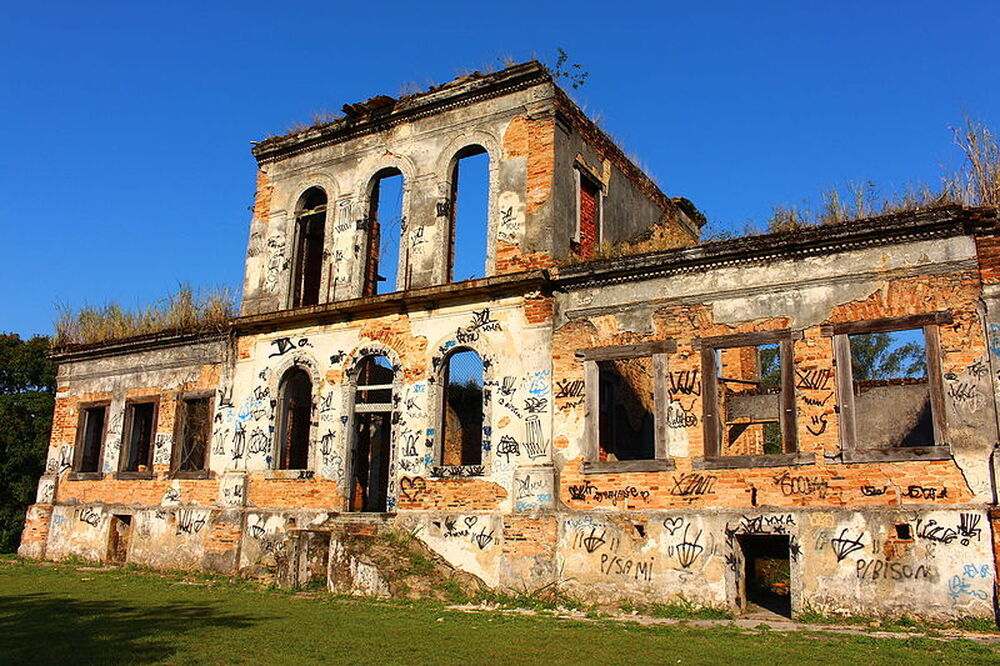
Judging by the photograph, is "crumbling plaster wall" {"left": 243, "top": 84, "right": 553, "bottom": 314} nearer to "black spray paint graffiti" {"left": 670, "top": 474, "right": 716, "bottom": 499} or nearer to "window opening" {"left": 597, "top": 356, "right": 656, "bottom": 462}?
"window opening" {"left": 597, "top": 356, "right": 656, "bottom": 462}

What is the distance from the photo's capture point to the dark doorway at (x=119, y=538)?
62.2ft

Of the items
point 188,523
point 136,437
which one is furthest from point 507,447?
point 136,437

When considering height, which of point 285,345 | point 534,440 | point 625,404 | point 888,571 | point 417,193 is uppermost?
point 417,193

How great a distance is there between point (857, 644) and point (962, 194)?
255 inches

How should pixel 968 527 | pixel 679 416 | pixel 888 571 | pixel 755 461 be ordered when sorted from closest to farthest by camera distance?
1. pixel 968 527
2. pixel 888 571
3. pixel 755 461
4. pixel 679 416

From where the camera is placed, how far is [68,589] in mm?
14031

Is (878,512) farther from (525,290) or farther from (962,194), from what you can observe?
(525,290)

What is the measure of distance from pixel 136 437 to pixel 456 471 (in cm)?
962

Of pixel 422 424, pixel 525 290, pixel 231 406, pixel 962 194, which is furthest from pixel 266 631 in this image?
pixel 962 194

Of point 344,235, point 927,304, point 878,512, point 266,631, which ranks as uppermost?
point 344,235

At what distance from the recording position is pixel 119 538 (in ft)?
62.8

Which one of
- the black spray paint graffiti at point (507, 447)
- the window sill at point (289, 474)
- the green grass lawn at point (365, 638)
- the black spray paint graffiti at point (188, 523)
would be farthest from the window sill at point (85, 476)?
the black spray paint graffiti at point (507, 447)

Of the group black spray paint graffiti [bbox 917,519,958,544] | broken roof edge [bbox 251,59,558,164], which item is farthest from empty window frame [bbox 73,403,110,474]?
black spray paint graffiti [bbox 917,519,958,544]

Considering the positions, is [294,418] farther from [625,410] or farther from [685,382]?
[685,382]
